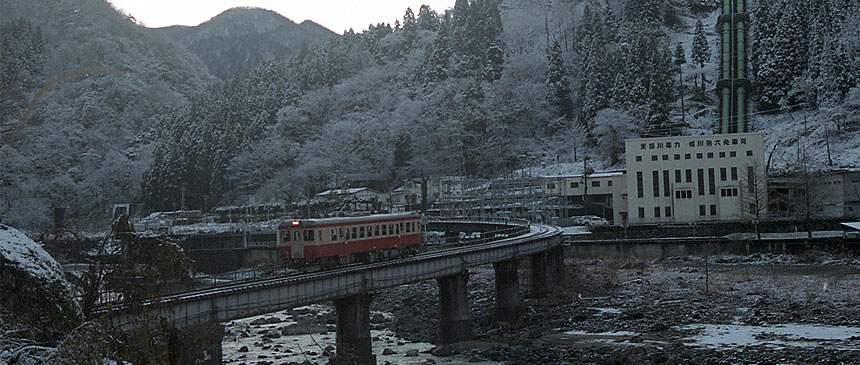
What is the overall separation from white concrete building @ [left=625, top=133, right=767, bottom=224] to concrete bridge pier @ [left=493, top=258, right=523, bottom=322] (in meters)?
30.8

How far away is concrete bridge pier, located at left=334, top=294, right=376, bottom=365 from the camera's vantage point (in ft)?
87.0

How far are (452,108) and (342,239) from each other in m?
86.4

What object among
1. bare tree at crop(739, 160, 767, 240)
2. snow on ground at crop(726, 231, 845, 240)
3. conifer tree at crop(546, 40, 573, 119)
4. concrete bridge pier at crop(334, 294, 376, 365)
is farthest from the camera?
conifer tree at crop(546, 40, 573, 119)

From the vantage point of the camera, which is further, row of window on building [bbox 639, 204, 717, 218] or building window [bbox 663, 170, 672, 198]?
building window [bbox 663, 170, 672, 198]

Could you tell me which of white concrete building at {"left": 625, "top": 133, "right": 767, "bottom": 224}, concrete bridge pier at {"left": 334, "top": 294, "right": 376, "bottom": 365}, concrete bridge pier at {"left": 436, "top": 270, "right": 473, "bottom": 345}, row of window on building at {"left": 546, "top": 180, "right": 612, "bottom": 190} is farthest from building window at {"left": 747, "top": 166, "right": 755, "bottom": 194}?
concrete bridge pier at {"left": 334, "top": 294, "right": 376, "bottom": 365}

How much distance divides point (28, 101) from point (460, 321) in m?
171

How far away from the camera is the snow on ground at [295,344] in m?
29.5

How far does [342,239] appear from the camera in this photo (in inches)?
1188

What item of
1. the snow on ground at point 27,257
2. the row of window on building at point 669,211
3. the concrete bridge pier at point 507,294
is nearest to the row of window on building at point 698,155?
the row of window on building at point 669,211

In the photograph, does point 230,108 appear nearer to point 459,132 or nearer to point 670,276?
point 459,132

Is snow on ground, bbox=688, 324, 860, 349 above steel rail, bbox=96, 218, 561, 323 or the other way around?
the other way around

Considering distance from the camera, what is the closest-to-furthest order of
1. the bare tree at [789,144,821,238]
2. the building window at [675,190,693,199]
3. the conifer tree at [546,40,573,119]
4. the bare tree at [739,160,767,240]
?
the bare tree at [789,144,821,238] → the bare tree at [739,160,767,240] → the building window at [675,190,693,199] → the conifer tree at [546,40,573,119]

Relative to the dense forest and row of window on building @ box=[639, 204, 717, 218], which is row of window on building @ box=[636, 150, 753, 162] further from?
the dense forest

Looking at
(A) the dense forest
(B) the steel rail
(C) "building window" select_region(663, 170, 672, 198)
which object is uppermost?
(A) the dense forest
